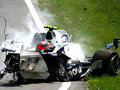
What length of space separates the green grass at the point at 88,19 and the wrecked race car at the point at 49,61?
6.58 m

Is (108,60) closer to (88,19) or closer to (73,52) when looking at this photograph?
(73,52)

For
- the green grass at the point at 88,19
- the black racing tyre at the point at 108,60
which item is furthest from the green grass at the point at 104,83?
the green grass at the point at 88,19

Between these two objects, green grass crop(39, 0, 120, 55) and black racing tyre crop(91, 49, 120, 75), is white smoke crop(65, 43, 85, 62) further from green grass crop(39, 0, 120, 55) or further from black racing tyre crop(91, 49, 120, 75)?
green grass crop(39, 0, 120, 55)

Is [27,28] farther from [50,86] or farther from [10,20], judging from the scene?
[50,86]

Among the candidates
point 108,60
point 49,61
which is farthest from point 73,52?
point 49,61

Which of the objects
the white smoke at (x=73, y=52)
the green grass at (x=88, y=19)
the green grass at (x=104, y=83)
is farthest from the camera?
the green grass at (x=88, y=19)

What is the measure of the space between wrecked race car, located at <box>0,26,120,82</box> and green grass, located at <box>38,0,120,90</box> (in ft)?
21.6

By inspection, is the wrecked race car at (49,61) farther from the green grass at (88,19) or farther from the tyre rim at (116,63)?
the green grass at (88,19)

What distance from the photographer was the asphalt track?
13930 millimetres

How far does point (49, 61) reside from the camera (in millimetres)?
15055

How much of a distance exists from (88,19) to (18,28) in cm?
550

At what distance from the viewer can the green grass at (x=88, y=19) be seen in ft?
82.8

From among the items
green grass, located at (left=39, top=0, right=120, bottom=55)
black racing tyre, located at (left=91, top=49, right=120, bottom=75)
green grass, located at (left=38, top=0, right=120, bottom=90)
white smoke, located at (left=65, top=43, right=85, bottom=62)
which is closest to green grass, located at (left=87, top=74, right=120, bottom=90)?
black racing tyre, located at (left=91, top=49, right=120, bottom=75)

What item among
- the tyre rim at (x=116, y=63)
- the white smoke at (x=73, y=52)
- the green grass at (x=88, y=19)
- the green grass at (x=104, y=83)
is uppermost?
the green grass at (x=88, y=19)
